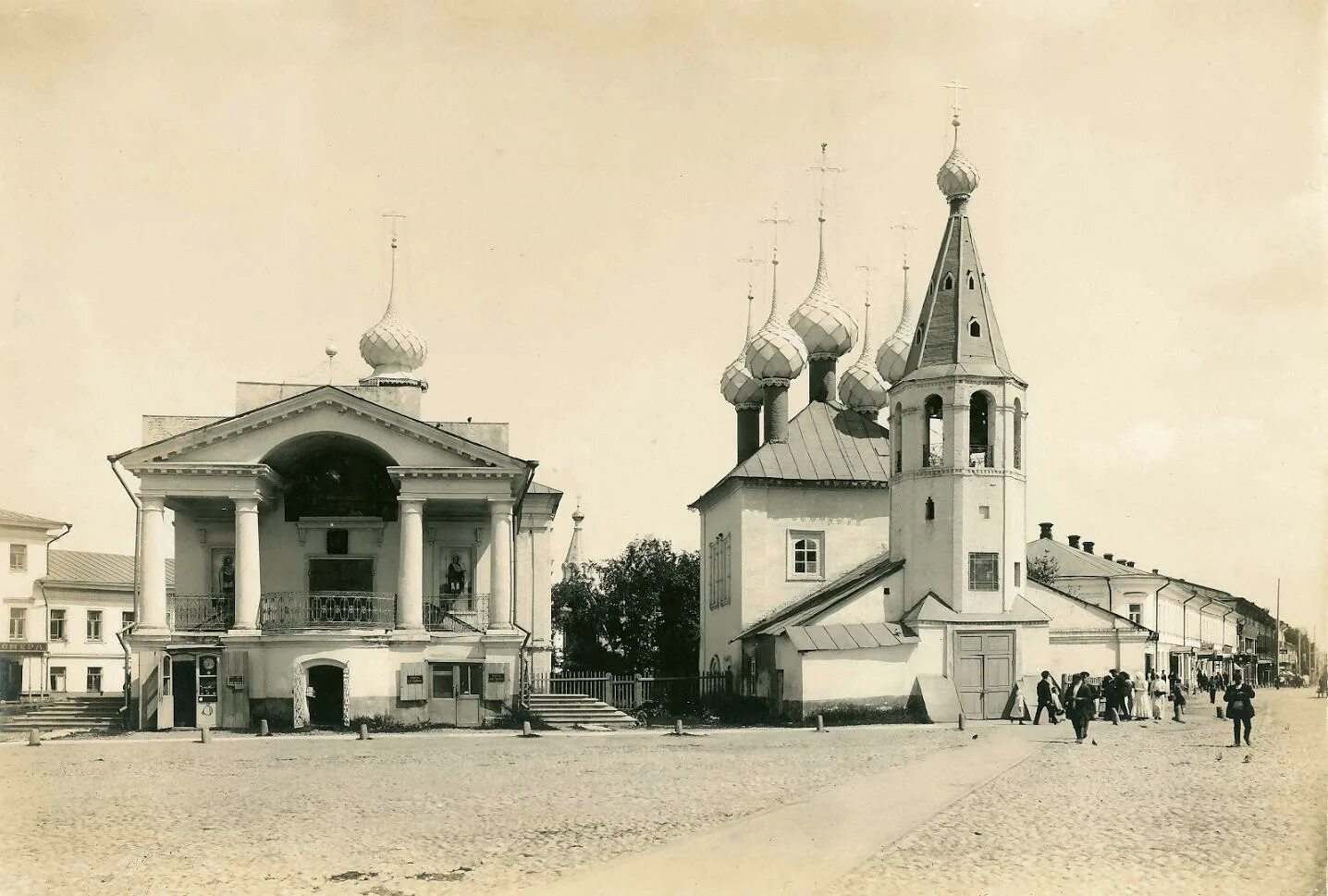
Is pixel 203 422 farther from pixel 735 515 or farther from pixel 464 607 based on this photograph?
pixel 735 515

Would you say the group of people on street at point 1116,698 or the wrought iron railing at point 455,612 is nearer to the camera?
the group of people on street at point 1116,698

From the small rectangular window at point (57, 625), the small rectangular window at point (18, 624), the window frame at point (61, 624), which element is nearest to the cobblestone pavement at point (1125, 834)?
the small rectangular window at point (18, 624)

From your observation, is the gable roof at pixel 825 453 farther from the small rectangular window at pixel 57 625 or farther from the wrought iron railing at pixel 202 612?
the small rectangular window at pixel 57 625

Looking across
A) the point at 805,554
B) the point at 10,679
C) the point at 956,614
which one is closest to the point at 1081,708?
the point at 956,614

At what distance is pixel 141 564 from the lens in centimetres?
3322

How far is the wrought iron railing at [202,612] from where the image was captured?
114 ft

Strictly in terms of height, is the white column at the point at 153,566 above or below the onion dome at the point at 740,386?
below

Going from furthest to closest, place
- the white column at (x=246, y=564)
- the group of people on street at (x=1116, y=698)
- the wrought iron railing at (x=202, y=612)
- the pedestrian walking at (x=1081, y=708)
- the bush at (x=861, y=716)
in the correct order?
the wrought iron railing at (x=202, y=612)
the bush at (x=861, y=716)
the white column at (x=246, y=564)
the group of people on street at (x=1116, y=698)
the pedestrian walking at (x=1081, y=708)

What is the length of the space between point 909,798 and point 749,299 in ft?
116

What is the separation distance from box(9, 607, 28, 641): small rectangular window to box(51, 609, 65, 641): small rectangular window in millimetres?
2385

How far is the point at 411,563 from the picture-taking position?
33719mm

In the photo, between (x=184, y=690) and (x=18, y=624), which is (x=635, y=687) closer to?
(x=184, y=690)

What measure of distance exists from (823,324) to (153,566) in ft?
79.1

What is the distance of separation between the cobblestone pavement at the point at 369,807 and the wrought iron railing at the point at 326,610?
6512mm
